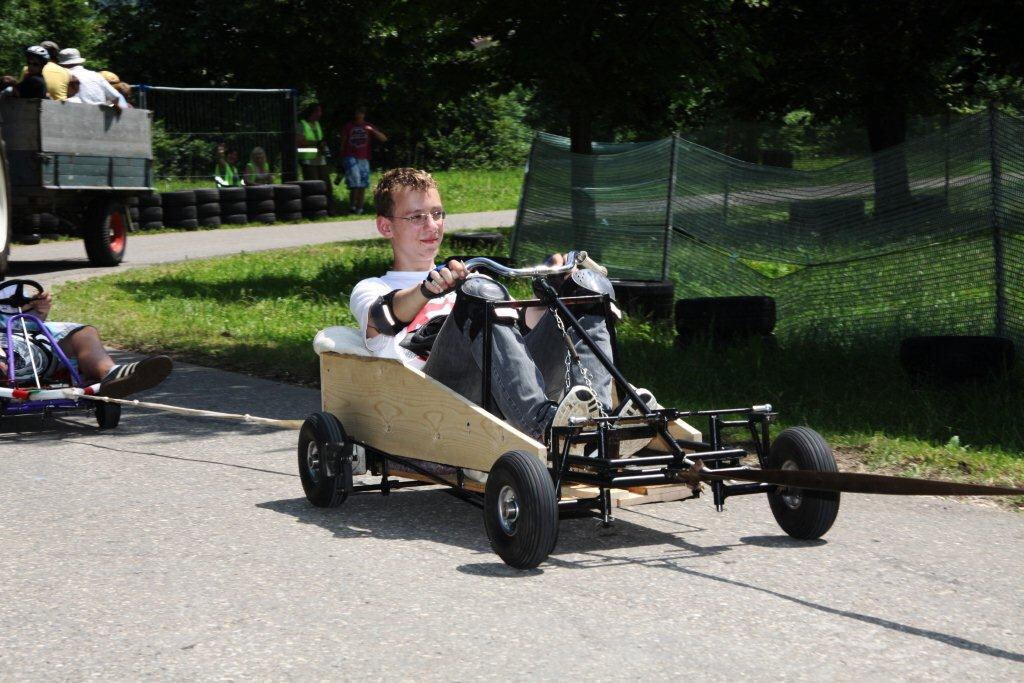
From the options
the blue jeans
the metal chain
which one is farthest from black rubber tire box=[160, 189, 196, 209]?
the metal chain

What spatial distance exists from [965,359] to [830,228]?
8.33 feet

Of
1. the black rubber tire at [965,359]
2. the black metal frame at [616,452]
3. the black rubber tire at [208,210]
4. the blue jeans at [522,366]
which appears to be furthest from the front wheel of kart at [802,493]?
the black rubber tire at [208,210]

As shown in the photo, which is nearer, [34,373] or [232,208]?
[34,373]

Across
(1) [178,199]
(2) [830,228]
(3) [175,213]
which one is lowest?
(2) [830,228]

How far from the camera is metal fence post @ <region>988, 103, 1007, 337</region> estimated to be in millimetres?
9047

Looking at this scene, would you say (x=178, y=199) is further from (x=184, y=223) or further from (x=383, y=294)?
(x=383, y=294)

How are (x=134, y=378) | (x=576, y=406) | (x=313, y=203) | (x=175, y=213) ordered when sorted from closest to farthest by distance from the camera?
(x=576, y=406), (x=134, y=378), (x=175, y=213), (x=313, y=203)

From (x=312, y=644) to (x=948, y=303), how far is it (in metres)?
6.31

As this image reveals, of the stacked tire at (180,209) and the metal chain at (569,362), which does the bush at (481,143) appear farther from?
the metal chain at (569,362)

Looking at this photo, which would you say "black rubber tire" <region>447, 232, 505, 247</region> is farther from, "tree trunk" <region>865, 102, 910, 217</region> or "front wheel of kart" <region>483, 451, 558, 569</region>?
"front wheel of kart" <region>483, 451, 558, 569</region>

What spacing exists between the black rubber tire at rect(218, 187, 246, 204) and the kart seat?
17335 mm

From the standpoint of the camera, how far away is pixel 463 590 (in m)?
4.94

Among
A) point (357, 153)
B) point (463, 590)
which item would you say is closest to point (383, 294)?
point (463, 590)

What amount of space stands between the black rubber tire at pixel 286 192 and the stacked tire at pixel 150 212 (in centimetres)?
243
